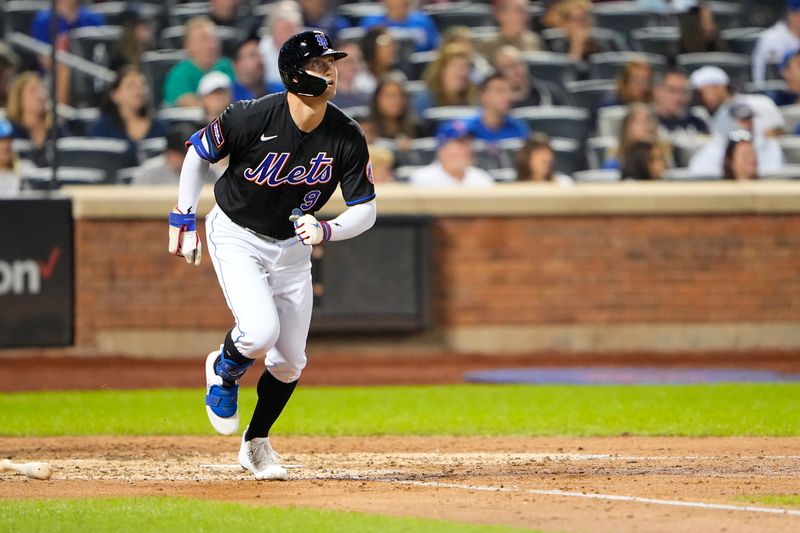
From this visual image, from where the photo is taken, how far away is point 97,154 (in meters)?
14.2

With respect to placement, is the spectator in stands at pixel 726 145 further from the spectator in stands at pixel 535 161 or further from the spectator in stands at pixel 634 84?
the spectator in stands at pixel 535 161

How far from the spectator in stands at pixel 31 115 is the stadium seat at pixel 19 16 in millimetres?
2079

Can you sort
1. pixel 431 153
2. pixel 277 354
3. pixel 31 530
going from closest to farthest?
pixel 31 530, pixel 277 354, pixel 431 153

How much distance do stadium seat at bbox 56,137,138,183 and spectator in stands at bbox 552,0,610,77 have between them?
516 centimetres

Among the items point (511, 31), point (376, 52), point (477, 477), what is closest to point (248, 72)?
point (376, 52)

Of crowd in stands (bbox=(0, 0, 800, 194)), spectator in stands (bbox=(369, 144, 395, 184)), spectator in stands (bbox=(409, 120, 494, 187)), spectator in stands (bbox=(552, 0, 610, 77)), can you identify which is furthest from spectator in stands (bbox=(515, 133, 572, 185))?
spectator in stands (bbox=(552, 0, 610, 77))

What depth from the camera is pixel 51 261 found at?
13.2 meters

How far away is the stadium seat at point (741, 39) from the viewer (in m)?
16.7

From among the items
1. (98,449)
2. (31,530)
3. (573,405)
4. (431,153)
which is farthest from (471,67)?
(31,530)

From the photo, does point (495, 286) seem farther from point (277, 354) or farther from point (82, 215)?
point (277, 354)

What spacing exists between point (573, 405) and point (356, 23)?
7082 mm

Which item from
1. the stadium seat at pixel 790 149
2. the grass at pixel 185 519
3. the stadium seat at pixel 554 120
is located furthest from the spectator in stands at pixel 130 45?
the grass at pixel 185 519

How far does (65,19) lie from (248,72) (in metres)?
2.63

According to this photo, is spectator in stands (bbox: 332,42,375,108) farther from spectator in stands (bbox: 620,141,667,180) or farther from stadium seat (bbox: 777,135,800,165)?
stadium seat (bbox: 777,135,800,165)
